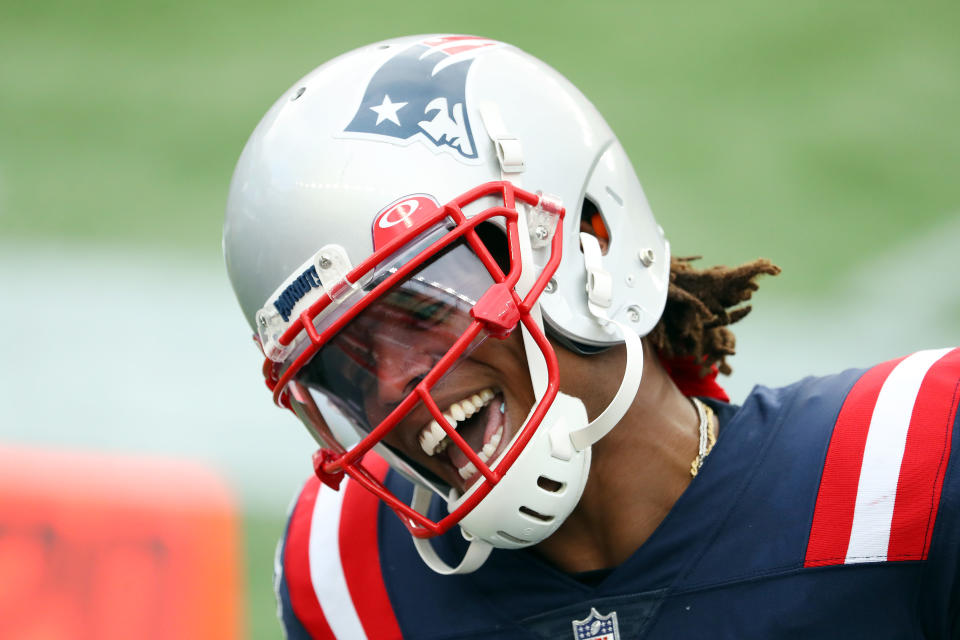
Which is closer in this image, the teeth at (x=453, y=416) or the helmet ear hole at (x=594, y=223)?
the teeth at (x=453, y=416)

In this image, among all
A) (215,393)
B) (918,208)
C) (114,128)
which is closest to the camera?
(215,393)

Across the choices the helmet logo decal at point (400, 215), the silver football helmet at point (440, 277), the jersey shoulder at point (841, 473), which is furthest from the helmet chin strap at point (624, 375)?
the jersey shoulder at point (841, 473)

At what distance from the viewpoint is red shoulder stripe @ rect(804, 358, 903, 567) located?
1.32 meters

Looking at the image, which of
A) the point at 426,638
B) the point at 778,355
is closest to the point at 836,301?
the point at 778,355

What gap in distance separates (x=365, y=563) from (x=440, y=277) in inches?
21.9

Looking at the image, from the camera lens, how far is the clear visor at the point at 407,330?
1.29 meters

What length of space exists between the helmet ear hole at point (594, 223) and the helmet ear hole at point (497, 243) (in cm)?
15

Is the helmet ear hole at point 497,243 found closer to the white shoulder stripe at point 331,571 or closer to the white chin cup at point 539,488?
the white chin cup at point 539,488

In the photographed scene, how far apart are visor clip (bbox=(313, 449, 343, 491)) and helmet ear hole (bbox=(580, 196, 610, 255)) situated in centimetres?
46

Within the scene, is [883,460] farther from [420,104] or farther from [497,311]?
[420,104]

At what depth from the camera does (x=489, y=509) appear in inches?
50.9

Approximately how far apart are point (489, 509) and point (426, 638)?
1.14ft

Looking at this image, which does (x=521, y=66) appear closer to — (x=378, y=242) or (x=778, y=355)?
(x=378, y=242)

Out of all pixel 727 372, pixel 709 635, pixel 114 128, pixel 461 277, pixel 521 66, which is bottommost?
pixel 709 635
